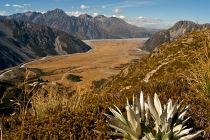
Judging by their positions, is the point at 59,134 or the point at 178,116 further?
the point at 59,134

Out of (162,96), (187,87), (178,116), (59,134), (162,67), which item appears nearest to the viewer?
(178,116)

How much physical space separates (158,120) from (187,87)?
4.90 meters

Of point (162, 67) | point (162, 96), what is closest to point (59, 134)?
point (162, 96)

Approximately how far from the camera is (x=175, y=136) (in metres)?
6.23

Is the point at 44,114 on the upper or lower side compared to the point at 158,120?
lower

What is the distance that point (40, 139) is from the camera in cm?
808

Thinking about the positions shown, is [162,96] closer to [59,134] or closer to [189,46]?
[59,134]

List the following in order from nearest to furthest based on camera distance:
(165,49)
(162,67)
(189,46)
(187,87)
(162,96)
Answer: (162,96) → (187,87) → (162,67) → (189,46) → (165,49)

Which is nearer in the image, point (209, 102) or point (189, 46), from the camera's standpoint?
point (209, 102)

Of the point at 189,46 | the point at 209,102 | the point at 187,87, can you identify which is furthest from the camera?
the point at 189,46

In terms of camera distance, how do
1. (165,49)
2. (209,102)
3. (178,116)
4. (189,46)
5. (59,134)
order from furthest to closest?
(165,49) < (189,46) < (209,102) < (59,134) < (178,116)

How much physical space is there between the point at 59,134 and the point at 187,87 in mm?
4711

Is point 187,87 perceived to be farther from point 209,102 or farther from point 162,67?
point 162,67

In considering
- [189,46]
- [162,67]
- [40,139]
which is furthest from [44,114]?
[189,46]
